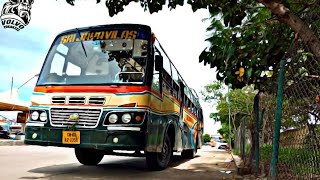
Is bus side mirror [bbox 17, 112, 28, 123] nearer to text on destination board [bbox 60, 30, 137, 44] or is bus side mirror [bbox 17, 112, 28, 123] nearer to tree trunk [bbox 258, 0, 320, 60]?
text on destination board [bbox 60, 30, 137, 44]

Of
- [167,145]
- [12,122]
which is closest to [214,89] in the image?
[12,122]

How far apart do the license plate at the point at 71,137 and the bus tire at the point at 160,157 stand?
1.67 m

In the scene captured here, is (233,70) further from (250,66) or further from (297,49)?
(297,49)

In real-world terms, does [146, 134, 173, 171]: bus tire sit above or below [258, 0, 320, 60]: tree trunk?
below

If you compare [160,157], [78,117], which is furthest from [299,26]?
[160,157]

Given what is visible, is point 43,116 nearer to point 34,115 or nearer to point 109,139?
point 34,115

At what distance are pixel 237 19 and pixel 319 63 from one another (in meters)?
2.15

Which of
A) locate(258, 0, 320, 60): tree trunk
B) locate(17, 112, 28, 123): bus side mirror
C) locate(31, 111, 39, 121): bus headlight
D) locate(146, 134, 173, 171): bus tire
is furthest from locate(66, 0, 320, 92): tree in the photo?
locate(17, 112, 28, 123): bus side mirror

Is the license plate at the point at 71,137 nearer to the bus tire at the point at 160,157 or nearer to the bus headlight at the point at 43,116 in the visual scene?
the bus headlight at the point at 43,116

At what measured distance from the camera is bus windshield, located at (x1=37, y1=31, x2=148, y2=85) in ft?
23.0

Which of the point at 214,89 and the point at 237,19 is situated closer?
the point at 237,19

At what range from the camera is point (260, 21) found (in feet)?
18.1

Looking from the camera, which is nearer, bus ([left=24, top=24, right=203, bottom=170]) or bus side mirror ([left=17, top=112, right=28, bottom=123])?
bus ([left=24, top=24, right=203, bottom=170])

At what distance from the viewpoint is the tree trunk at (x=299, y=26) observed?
3.46m
